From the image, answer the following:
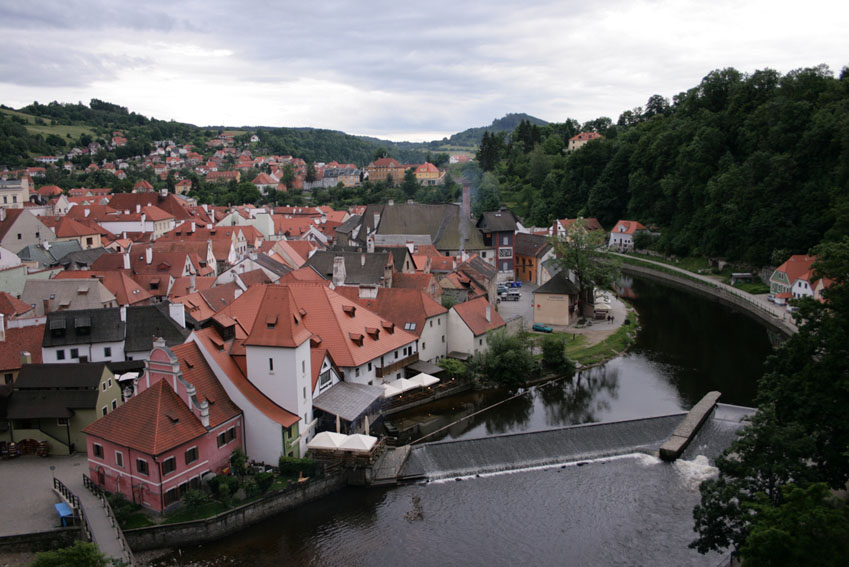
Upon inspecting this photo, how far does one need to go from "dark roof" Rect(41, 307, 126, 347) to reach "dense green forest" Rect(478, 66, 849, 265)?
196 feet

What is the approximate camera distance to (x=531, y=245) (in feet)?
236

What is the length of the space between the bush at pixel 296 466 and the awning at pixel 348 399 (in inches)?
125

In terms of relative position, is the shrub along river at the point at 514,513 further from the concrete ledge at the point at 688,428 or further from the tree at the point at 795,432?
the tree at the point at 795,432

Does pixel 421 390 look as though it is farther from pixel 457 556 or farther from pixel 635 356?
pixel 635 356

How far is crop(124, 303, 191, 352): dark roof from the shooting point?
34.7 meters

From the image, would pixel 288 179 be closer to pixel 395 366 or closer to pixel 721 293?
pixel 721 293

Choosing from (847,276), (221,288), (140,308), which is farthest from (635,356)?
(140,308)

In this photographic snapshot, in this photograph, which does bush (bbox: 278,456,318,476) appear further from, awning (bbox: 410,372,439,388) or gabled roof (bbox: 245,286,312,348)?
awning (bbox: 410,372,439,388)

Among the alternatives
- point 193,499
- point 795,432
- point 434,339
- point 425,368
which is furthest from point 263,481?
point 795,432

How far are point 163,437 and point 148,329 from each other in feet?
43.7

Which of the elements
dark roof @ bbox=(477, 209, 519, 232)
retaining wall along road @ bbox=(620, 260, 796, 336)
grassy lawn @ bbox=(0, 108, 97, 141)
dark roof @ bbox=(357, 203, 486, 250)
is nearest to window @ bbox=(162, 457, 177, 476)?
retaining wall along road @ bbox=(620, 260, 796, 336)

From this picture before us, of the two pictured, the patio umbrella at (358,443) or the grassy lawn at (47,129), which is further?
the grassy lawn at (47,129)

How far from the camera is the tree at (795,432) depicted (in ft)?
60.3

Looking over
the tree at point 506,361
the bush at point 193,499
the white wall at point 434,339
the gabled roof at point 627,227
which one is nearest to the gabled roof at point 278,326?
the bush at point 193,499
